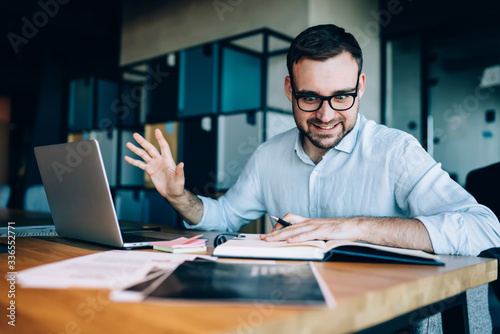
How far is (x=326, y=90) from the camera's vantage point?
1.34m

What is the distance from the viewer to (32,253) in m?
0.96

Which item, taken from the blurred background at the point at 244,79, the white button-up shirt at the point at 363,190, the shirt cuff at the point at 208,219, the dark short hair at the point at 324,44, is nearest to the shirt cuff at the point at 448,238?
the white button-up shirt at the point at 363,190

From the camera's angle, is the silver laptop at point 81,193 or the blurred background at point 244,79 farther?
the blurred background at point 244,79

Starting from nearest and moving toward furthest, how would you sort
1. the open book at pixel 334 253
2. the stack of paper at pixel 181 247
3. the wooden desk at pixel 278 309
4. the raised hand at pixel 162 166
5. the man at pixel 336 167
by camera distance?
the wooden desk at pixel 278 309, the open book at pixel 334 253, the stack of paper at pixel 181 247, the man at pixel 336 167, the raised hand at pixel 162 166

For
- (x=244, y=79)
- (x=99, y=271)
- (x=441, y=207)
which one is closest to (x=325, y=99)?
(x=441, y=207)

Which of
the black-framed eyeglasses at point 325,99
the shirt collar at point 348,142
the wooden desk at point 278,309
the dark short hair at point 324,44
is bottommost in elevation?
the wooden desk at point 278,309

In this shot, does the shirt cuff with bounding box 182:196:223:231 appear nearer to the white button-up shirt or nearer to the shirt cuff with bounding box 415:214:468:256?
the white button-up shirt

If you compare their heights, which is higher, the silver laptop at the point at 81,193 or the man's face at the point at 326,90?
the man's face at the point at 326,90

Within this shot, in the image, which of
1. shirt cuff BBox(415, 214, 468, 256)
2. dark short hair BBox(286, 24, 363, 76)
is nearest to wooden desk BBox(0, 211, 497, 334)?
shirt cuff BBox(415, 214, 468, 256)

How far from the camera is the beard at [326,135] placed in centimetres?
141

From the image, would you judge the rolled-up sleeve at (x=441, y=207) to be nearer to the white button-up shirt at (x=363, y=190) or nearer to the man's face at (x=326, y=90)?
the white button-up shirt at (x=363, y=190)

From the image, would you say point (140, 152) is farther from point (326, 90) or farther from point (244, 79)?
point (244, 79)

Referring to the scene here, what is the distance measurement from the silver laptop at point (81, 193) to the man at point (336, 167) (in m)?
0.23

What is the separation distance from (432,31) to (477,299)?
3243 mm
